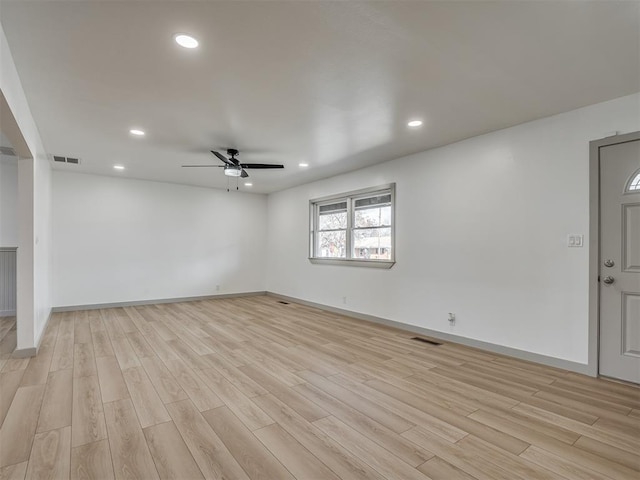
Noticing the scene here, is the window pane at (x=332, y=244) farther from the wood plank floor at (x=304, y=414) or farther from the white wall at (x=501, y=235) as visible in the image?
the wood plank floor at (x=304, y=414)

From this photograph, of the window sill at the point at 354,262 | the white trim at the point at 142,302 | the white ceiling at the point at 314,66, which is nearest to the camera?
the white ceiling at the point at 314,66

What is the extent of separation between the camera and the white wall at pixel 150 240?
20.4ft

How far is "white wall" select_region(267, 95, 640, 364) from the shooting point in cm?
Result: 330

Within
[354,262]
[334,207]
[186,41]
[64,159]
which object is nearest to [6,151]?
[64,159]

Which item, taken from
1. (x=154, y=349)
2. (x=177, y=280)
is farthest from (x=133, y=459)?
(x=177, y=280)

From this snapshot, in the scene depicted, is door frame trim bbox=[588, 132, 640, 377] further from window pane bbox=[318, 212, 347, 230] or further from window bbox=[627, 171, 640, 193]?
window pane bbox=[318, 212, 347, 230]

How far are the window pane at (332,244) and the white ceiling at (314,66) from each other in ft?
8.43

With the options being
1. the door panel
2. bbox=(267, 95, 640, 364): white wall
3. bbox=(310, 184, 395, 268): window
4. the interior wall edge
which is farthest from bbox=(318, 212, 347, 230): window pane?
the door panel

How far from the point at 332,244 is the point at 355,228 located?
799 mm

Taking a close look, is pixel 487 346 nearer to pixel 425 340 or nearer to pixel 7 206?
pixel 425 340

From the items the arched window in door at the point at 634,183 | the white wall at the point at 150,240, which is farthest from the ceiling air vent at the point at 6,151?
the arched window in door at the point at 634,183

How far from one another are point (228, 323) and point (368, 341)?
239 centimetres

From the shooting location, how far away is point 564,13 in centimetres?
199

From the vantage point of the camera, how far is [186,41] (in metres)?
2.25
